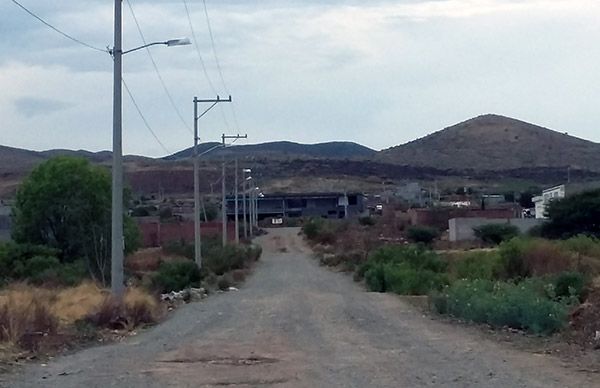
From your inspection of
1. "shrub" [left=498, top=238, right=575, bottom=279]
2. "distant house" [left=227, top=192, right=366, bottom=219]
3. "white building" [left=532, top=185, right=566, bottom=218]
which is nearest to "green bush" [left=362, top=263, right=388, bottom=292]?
"shrub" [left=498, top=238, right=575, bottom=279]

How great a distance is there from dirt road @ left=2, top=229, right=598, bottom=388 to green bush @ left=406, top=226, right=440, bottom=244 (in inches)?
2590

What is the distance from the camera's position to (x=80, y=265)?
218 ft

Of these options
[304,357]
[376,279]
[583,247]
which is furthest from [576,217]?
[304,357]


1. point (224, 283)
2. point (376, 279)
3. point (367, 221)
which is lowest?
point (224, 283)

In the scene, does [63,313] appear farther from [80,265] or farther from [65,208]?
[65,208]

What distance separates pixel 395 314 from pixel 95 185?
1890 inches

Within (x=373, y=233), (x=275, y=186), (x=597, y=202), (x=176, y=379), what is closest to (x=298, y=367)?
(x=176, y=379)

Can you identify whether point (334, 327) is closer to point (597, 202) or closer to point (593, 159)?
point (597, 202)

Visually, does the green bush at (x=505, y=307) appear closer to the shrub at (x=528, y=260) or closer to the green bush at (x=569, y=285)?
the green bush at (x=569, y=285)

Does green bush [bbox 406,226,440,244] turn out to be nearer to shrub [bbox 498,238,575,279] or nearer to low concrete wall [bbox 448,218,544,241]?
low concrete wall [bbox 448,218,544,241]

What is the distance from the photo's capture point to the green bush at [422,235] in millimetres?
103312

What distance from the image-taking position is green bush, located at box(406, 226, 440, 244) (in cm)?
10331

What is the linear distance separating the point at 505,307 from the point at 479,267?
23079 millimetres

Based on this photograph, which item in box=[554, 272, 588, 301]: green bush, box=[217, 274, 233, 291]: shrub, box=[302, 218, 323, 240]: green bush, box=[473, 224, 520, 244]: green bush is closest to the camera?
box=[554, 272, 588, 301]: green bush
